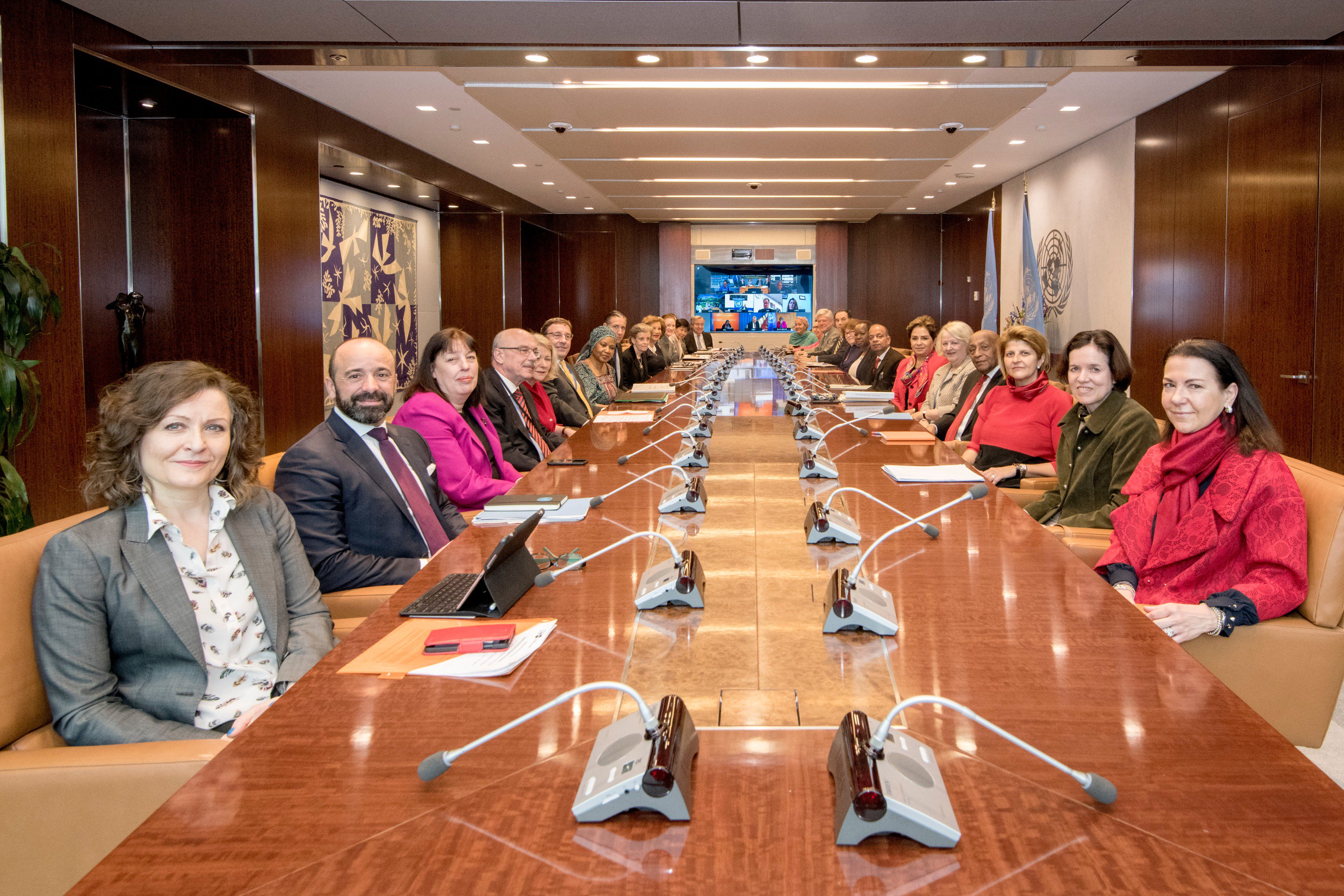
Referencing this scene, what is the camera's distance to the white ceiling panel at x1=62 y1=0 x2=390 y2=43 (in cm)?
432

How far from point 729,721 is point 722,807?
247mm

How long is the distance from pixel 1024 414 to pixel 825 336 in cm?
912

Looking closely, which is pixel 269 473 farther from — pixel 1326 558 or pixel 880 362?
pixel 880 362

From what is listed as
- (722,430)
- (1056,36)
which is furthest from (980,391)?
(1056,36)

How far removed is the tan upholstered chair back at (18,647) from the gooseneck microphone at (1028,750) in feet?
4.66

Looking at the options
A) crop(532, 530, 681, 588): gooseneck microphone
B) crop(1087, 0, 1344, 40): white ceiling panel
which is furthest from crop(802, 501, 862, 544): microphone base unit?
crop(1087, 0, 1344, 40): white ceiling panel

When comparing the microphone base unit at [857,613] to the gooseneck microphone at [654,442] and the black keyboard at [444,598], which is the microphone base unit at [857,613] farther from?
the gooseneck microphone at [654,442]

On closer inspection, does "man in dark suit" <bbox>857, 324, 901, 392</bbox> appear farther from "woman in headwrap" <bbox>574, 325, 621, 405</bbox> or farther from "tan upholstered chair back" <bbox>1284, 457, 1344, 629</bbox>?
"tan upholstered chair back" <bbox>1284, 457, 1344, 629</bbox>

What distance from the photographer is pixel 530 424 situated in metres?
4.89

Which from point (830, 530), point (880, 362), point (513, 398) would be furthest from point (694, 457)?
point (880, 362)

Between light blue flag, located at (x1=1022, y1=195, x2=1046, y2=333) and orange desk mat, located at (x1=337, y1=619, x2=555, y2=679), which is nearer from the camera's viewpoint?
orange desk mat, located at (x1=337, y1=619, x2=555, y2=679)

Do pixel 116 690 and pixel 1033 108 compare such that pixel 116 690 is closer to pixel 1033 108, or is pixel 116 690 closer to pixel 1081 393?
pixel 1081 393

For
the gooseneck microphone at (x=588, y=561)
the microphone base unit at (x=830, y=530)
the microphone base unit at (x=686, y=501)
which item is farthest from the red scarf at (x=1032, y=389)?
the gooseneck microphone at (x=588, y=561)

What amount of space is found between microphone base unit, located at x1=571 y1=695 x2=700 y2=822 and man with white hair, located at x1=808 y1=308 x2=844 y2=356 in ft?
37.1
